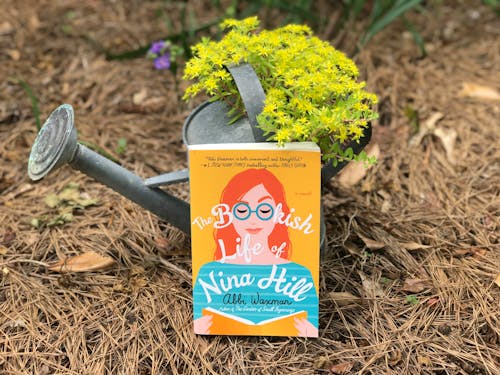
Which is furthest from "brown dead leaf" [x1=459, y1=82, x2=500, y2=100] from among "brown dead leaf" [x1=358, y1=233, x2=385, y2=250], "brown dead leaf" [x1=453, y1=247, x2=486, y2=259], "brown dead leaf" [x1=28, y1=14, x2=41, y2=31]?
"brown dead leaf" [x1=28, y1=14, x2=41, y2=31]

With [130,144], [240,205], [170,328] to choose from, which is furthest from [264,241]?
[130,144]

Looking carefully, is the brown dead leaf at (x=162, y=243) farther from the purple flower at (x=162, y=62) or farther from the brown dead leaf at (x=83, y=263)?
the purple flower at (x=162, y=62)

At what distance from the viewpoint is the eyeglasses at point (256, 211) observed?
1386 mm

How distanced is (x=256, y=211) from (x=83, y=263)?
59 cm

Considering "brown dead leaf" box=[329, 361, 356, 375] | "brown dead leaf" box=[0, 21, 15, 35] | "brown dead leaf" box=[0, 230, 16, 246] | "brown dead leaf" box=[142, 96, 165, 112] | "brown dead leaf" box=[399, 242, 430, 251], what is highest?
"brown dead leaf" box=[0, 21, 15, 35]

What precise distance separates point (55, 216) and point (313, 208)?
89 centimetres

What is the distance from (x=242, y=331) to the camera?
1.47 meters

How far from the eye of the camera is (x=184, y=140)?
1.49 m

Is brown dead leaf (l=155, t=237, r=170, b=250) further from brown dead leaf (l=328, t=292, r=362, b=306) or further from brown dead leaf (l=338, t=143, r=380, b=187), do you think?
brown dead leaf (l=338, t=143, r=380, b=187)

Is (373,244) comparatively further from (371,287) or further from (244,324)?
(244,324)

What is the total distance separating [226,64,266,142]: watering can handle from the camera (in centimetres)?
132

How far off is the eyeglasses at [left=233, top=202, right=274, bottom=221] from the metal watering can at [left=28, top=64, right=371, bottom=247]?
0.51ft

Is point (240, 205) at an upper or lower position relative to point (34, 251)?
upper

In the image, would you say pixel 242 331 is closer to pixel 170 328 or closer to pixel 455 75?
pixel 170 328
